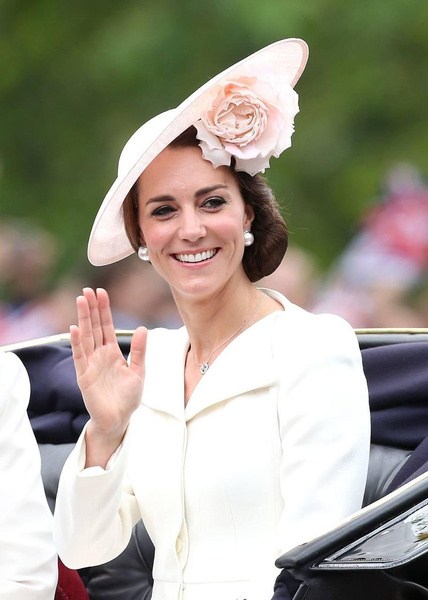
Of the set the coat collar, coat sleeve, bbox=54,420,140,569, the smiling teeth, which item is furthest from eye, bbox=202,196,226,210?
coat sleeve, bbox=54,420,140,569

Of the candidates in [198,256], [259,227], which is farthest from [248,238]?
[198,256]

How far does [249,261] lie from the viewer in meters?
2.96

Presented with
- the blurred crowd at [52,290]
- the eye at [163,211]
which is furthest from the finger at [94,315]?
the blurred crowd at [52,290]

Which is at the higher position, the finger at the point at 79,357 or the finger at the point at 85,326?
the finger at the point at 85,326

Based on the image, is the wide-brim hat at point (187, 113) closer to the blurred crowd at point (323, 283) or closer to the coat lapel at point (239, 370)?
the coat lapel at point (239, 370)

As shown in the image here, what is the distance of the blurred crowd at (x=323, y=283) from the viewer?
5.29m

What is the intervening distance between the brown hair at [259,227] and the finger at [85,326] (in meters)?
0.38

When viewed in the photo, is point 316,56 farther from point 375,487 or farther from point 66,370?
point 375,487

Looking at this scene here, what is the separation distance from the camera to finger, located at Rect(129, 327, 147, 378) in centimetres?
262

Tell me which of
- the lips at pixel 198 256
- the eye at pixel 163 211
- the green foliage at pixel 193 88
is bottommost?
the lips at pixel 198 256

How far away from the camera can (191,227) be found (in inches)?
109

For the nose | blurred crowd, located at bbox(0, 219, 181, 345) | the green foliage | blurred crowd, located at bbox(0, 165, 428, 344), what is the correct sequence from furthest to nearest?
the green foliage → blurred crowd, located at bbox(0, 219, 181, 345) → blurred crowd, located at bbox(0, 165, 428, 344) → the nose

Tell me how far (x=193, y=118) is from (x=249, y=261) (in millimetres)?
367

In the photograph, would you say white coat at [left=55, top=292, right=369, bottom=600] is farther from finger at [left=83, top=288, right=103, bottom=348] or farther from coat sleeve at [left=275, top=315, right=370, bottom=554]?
finger at [left=83, top=288, right=103, bottom=348]
